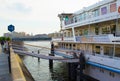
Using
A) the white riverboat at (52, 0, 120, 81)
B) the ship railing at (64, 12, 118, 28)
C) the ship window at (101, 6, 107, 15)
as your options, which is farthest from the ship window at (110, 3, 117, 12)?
the ship window at (101, 6, 107, 15)

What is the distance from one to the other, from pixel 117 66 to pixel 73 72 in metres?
6.54

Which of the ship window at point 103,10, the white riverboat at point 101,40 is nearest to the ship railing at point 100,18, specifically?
the white riverboat at point 101,40

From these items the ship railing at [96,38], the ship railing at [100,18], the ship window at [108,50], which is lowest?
the ship window at [108,50]

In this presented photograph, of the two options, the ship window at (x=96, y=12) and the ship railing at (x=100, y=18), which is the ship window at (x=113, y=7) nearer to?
the ship railing at (x=100, y=18)

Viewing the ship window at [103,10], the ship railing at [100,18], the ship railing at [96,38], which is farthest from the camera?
the ship window at [103,10]

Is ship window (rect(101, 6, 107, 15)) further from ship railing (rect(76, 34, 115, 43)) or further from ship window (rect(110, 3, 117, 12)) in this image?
ship railing (rect(76, 34, 115, 43))

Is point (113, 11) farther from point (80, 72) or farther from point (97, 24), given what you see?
point (80, 72)

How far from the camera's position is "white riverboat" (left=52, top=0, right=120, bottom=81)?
17406mm

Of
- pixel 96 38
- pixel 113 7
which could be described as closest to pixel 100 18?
pixel 113 7

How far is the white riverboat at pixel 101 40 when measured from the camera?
1741cm

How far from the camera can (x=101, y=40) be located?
19141 mm

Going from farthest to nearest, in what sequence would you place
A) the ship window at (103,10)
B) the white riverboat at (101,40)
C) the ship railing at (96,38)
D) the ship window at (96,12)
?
the ship window at (96,12) → the ship window at (103,10) → the ship railing at (96,38) → the white riverboat at (101,40)

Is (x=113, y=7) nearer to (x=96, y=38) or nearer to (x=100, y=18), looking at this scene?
(x=100, y=18)

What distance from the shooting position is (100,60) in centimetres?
1875
